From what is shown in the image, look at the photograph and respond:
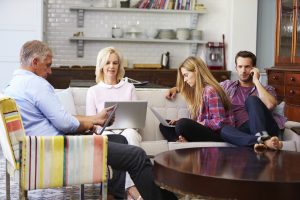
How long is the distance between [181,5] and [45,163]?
18.9 feet

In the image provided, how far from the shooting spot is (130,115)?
12.7 feet

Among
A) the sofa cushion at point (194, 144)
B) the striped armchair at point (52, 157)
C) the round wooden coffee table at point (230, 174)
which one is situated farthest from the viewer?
the sofa cushion at point (194, 144)

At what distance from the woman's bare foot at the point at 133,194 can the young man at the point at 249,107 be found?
0.74 metres

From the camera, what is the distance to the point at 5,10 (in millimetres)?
7180

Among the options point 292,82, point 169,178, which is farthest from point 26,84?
point 292,82

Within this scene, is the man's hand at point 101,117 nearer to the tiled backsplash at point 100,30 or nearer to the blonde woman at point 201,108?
the blonde woman at point 201,108

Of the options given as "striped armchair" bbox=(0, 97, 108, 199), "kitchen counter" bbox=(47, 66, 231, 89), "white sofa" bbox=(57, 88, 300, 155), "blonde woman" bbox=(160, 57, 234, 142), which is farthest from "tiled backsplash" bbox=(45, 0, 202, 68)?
"striped armchair" bbox=(0, 97, 108, 199)

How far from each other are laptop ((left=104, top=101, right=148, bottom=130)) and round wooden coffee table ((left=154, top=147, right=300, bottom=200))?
2.56 feet

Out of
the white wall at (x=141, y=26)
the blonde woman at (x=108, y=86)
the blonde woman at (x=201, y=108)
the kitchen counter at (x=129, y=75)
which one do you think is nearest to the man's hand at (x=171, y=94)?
the blonde woman at (x=201, y=108)

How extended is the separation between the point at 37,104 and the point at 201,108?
4.57 ft

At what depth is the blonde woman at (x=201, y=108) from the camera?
12.9 ft

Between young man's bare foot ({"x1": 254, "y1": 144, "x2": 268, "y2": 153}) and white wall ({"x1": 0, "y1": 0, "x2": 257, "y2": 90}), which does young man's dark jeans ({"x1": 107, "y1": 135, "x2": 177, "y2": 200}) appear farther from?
white wall ({"x1": 0, "y1": 0, "x2": 257, "y2": 90})

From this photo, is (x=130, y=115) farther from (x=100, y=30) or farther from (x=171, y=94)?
(x=100, y=30)

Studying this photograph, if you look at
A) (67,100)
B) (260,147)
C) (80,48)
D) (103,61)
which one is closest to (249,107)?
(260,147)
